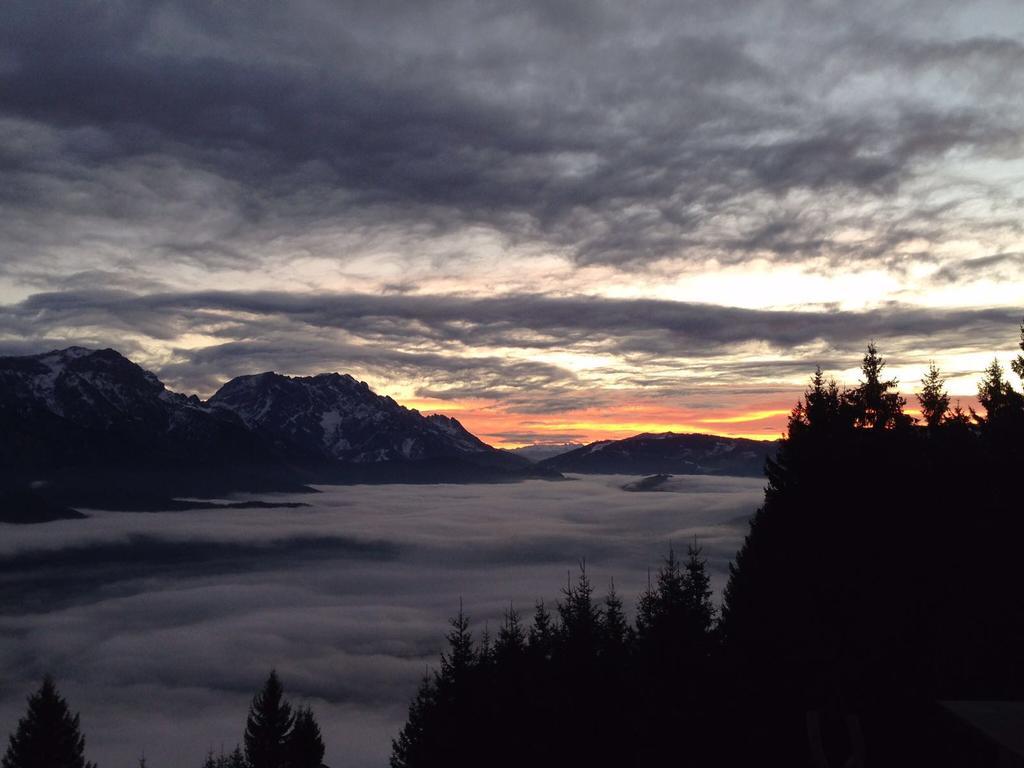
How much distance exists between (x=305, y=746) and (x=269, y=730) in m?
5.27

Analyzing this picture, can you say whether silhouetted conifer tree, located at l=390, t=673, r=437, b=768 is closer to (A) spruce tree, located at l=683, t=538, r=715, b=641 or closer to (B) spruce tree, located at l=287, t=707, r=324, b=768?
(A) spruce tree, located at l=683, t=538, r=715, b=641

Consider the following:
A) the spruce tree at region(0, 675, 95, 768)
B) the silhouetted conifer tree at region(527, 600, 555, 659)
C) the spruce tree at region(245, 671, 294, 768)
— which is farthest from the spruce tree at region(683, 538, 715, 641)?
the spruce tree at region(0, 675, 95, 768)

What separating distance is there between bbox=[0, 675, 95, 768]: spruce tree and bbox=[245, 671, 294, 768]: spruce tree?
46.0ft

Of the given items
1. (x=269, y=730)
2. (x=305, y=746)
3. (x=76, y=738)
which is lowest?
(x=305, y=746)

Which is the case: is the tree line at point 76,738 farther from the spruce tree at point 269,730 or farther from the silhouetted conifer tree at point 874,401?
the silhouetted conifer tree at point 874,401

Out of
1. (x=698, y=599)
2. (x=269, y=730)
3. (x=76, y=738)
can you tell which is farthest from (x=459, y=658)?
(x=76, y=738)

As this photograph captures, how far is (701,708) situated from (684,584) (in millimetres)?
11570

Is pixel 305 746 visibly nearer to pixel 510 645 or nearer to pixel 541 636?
pixel 541 636

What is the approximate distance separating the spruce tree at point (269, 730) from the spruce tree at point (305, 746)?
1.24 m

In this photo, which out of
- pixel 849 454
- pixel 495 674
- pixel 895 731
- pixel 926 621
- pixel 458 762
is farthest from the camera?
pixel 495 674

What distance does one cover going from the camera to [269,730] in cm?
7438

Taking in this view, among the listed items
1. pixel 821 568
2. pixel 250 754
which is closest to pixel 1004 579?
pixel 821 568

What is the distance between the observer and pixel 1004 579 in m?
27.1

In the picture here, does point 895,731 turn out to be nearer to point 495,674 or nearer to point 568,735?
point 568,735
